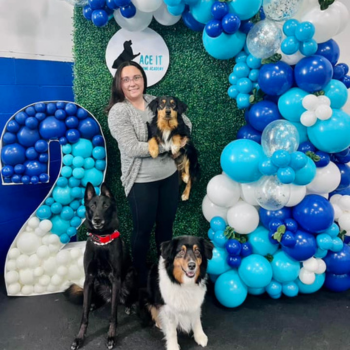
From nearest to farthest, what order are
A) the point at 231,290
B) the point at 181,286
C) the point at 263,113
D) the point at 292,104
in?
the point at 181,286 < the point at 292,104 < the point at 263,113 < the point at 231,290

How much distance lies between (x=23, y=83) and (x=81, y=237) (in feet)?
4.89

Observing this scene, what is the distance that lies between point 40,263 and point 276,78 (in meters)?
2.36

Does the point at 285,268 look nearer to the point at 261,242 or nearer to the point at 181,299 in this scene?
the point at 261,242

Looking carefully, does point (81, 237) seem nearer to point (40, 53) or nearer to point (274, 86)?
point (40, 53)

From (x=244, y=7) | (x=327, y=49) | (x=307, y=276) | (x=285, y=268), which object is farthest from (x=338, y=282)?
(x=244, y=7)

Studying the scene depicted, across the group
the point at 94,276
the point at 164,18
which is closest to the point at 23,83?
the point at 164,18

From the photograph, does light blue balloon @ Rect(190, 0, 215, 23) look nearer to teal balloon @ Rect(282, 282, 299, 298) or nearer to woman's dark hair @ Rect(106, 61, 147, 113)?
woman's dark hair @ Rect(106, 61, 147, 113)

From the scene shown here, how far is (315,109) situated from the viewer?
7.43ft

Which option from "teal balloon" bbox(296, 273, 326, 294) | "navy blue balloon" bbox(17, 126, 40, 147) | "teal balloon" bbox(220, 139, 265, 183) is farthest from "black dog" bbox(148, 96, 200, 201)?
"teal balloon" bbox(296, 273, 326, 294)

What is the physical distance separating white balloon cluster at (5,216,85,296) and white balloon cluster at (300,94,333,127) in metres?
2.06

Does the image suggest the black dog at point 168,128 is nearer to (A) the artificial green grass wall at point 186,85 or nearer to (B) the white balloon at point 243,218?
(A) the artificial green grass wall at point 186,85

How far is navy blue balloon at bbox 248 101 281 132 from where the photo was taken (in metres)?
2.42

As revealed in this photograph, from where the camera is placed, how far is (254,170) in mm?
2350

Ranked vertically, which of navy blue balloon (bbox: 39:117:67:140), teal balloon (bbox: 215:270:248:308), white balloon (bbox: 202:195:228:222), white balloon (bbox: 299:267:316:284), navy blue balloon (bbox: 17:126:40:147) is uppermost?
navy blue balloon (bbox: 39:117:67:140)
